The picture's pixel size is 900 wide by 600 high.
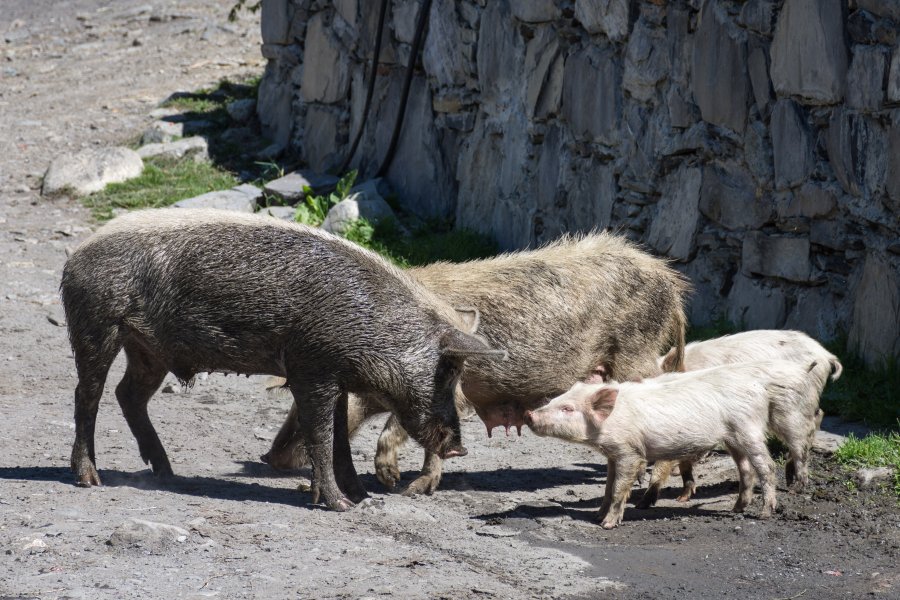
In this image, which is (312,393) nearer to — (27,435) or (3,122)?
(27,435)

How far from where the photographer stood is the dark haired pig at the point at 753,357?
6.09m

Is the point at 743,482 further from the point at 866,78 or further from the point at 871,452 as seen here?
the point at 866,78

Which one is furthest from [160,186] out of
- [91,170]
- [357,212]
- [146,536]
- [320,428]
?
[146,536]

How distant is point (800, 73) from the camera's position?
7.05 metres

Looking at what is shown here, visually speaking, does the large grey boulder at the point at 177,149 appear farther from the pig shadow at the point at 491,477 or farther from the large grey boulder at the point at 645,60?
the pig shadow at the point at 491,477

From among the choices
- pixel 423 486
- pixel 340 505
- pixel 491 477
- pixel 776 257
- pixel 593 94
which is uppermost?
pixel 593 94

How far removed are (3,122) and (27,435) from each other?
918 centimetres

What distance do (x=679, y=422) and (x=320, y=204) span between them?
6.26 m

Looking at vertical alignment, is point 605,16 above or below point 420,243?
above

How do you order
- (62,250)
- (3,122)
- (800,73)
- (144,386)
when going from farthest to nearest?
(3,122) → (62,250) → (800,73) → (144,386)

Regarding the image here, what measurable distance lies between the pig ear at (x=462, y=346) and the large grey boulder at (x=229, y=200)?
5.95 meters

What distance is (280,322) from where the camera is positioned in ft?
18.2

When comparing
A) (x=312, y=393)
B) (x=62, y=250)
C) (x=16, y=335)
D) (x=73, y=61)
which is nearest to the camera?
(x=312, y=393)

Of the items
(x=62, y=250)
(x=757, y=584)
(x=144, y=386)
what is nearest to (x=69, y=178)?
(x=62, y=250)
